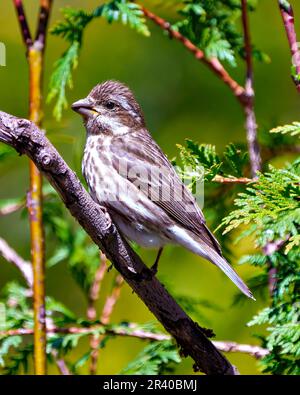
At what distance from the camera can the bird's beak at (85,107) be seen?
4.64 meters

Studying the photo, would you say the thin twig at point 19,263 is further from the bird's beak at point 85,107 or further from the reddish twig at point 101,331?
the bird's beak at point 85,107

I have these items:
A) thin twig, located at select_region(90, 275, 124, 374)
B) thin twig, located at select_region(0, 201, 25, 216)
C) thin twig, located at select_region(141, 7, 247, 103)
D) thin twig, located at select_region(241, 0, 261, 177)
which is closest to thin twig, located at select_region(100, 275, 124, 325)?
thin twig, located at select_region(90, 275, 124, 374)

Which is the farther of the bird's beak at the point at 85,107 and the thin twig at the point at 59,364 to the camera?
the bird's beak at the point at 85,107

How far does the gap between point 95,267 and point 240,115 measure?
68.0 inches

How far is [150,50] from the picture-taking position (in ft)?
20.7

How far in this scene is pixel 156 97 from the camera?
623 cm

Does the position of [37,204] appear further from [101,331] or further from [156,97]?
[156,97]

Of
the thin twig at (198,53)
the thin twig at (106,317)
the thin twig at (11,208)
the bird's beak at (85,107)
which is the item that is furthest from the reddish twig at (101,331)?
the thin twig at (198,53)

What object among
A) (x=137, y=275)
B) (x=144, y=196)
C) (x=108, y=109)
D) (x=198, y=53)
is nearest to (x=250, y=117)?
(x=198, y=53)

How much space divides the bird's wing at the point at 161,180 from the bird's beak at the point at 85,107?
0.78 feet

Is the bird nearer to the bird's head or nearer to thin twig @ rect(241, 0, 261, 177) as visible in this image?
the bird's head

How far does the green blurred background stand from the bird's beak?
862mm

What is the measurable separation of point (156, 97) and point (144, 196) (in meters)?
2.15
